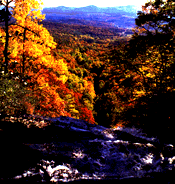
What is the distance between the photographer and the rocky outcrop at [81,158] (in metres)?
3.34

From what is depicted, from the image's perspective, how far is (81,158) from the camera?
12.9 ft

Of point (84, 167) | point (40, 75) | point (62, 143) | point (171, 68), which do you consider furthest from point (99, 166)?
point (40, 75)

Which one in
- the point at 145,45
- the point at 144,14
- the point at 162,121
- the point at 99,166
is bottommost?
the point at 162,121

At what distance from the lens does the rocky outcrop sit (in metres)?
3.34

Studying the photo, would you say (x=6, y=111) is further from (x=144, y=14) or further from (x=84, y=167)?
(x=144, y=14)

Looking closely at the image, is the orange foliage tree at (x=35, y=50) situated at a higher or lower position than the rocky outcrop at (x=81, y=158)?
higher

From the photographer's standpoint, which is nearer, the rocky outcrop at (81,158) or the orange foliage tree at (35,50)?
the rocky outcrop at (81,158)

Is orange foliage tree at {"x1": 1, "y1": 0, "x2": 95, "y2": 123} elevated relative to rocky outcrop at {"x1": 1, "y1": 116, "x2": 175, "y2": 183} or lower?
elevated

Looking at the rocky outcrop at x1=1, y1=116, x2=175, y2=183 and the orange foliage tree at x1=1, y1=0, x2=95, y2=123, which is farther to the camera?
the orange foliage tree at x1=1, y1=0, x2=95, y2=123

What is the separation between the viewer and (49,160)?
145 inches

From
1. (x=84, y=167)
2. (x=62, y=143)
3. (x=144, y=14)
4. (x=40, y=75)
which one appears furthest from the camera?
(x=40, y=75)

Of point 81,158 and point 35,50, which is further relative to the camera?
point 35,50

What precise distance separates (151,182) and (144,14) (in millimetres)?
9087

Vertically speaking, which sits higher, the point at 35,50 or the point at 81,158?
the point at 35,50
